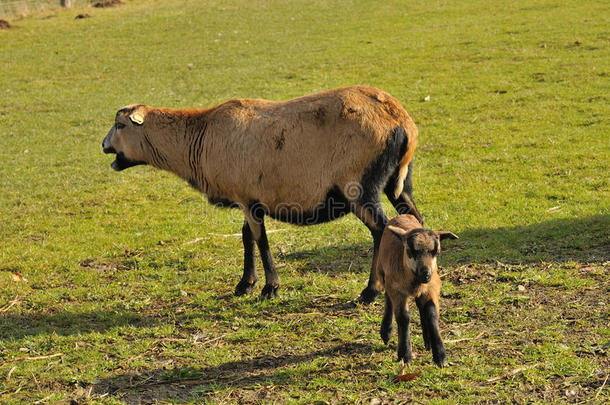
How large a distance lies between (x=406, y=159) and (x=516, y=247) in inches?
94.6

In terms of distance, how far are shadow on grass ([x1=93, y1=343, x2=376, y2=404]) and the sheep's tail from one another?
1.98 meters

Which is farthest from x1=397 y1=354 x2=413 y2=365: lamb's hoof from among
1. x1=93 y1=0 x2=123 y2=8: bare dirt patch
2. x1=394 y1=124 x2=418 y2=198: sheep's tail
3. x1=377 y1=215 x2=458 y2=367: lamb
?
x1=93 y1=0 x2=123 y2=8: bare dirt patch

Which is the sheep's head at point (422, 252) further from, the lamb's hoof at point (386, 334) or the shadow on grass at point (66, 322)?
the shadow on grass at point (66, 322)

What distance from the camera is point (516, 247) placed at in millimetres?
8984

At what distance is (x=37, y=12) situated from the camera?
32594 millimetres

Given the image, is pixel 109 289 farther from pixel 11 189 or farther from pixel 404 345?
pixel 11 189

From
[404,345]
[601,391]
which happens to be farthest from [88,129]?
[601,391]

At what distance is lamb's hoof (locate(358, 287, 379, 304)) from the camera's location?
7648 millimetres

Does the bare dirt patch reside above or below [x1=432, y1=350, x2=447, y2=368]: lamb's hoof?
above

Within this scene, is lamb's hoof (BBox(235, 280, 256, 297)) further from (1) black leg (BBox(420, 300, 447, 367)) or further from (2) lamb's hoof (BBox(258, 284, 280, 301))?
(1) black leg (BBox(420, 300, 447, 367))

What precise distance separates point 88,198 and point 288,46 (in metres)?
13.6

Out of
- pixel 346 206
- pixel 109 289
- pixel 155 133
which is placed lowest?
pixel 109 289

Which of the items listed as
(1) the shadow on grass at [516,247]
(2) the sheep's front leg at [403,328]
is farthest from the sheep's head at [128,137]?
(2) the sheep's front leg at [403,328]

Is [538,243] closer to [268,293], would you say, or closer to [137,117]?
[268,293]
